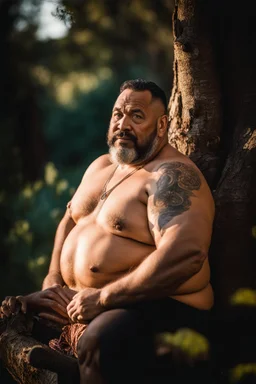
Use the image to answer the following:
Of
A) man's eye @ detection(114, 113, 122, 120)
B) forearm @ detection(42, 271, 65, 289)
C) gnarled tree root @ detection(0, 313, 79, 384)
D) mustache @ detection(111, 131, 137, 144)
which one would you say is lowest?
gnarled tree root @ detection(0, 313, 79, 384)

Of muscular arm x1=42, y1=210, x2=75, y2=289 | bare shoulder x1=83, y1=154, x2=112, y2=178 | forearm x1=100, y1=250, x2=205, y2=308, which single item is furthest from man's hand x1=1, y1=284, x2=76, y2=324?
bare shoulder x1=83, y1=154, x2=112, y2=178

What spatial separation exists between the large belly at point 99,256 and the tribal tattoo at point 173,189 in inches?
9.2

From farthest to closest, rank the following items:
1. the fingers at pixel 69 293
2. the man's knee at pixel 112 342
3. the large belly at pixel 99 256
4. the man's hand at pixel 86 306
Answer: the fingers at pixel 69 293, the large belly at pixel 99 256, the man's hand at pixel 86 306, the man's knee at pixel 112 342

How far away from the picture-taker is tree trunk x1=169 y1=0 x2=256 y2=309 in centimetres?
489

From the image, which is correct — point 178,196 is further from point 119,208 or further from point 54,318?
point 54,318

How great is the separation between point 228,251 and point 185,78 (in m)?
1.16

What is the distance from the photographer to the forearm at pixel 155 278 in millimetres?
4156

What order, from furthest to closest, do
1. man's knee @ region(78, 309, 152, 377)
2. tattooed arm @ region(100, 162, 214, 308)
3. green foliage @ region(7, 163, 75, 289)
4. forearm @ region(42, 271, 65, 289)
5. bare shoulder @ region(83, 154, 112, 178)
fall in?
1. green foliage @ region(7, 163, 75, 289)
2. bare shoulder @ region(83, 154, 112, 178)
3. forearm @ region(42, 271, 65, 289)
4. tattooed arm @ region(100, 162, 214, 308)
5. man's knee @ region(78, 309, 152, 377)

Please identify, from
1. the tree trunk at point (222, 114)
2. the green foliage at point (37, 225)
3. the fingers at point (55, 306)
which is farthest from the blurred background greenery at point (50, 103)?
the fingers at point (55, 306)

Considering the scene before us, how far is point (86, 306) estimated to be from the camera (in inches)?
170

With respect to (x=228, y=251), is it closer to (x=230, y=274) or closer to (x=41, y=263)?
(x=230, y=274)

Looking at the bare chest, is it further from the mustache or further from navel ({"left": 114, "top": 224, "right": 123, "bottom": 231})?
the mustache

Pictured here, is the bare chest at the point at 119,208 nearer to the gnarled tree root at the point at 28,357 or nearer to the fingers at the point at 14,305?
the fingers at the point at 14,305

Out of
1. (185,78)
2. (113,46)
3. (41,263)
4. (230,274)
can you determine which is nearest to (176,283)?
(230,274)
